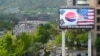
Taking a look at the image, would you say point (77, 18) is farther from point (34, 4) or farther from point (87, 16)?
point (34, 4)

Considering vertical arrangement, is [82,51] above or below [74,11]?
below

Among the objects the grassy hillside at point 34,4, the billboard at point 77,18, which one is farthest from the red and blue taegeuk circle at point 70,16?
the grassy hillside at point 34,4

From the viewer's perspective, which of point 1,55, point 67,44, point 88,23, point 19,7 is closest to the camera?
point 1,55

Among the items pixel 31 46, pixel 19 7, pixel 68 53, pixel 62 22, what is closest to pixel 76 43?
pixel 68 53

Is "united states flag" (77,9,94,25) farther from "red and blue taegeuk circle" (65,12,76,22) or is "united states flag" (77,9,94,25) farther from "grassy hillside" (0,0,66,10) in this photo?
"grassy hillside" (0,0,66,10)

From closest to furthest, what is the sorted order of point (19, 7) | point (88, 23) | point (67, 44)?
1. point (88, 23)
2. point (67, 44)
3. point (19, 7)

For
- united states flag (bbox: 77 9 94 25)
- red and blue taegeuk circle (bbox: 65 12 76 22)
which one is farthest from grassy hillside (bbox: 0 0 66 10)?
united states flag (bbox: 77 9 94 25)

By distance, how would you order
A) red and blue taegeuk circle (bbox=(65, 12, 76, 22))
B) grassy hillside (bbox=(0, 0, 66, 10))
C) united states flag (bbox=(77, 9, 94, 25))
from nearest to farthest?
united states flag (bbox=(77, 9, 94, 25)) < red and blue taegeuk circle (bbox=(65, 12, 76, 22)) < grassy hillside (bbox=(0, 0, 66, 10))

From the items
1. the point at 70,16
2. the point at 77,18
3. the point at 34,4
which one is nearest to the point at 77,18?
the point at 77,18

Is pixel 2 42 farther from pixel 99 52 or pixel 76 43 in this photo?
pixel 76 43
